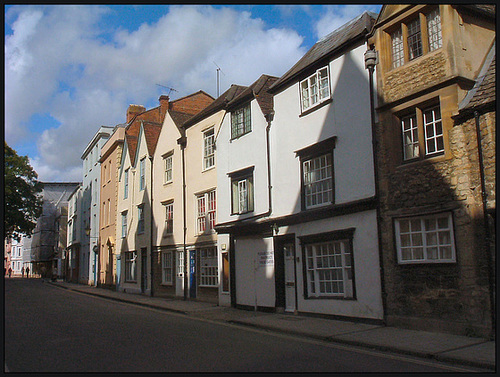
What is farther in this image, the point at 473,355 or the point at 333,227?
the point at 333,227

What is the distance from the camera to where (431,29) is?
39.2 feet

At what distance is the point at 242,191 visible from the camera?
19062mm

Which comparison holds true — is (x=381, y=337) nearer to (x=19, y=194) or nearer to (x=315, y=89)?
(x=315, y=89)

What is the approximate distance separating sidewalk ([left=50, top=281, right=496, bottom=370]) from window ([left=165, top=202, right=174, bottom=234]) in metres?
8.99

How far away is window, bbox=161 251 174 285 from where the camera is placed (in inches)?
969

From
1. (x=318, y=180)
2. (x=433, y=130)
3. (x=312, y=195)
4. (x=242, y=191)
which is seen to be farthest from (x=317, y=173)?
(x=242, y=191)

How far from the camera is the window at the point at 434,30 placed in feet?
38.3

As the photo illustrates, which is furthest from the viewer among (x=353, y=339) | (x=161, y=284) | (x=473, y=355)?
(x=161, y=284)

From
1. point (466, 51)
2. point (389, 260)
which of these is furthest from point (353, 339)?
point (466, 51)

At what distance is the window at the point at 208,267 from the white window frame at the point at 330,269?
22.0 feet

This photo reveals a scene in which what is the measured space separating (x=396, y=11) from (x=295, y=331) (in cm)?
898

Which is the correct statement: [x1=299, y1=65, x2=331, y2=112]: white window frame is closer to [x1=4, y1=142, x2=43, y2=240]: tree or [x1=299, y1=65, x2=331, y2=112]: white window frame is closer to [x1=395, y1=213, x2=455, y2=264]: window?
[x1=395, y1=213, x2=455, y2=264]: window

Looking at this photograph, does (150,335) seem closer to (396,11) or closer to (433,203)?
(433,203)

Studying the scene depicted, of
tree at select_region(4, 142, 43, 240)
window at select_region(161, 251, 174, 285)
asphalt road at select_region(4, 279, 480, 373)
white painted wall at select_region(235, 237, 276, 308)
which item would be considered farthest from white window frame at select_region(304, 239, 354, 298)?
tree at select_region(4, 142, 43, 240)
